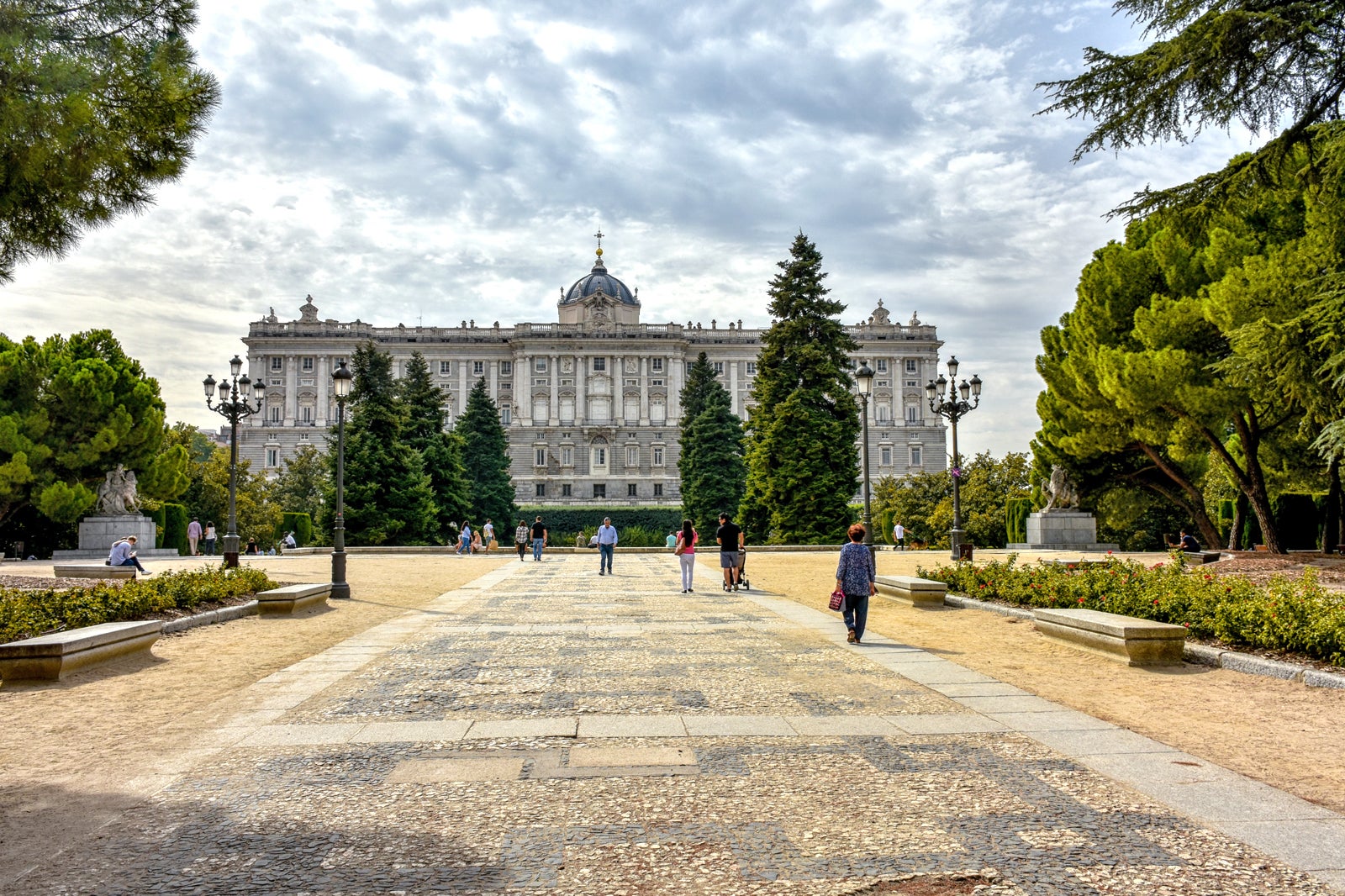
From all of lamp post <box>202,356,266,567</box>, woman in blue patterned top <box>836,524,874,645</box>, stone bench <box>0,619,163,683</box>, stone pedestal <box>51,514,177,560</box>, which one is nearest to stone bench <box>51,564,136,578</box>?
lamp post <box>202,356,266,567</box>

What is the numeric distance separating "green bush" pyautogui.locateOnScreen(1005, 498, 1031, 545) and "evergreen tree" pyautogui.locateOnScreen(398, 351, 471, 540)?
25.9 meters

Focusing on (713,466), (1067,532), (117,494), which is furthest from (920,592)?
(713,466)

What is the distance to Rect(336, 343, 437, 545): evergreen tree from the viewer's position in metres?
40.8

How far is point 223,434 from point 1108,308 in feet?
330

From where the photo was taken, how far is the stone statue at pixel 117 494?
3534 centimetres

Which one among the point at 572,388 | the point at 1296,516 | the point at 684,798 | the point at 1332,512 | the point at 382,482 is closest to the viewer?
the point at 684,798

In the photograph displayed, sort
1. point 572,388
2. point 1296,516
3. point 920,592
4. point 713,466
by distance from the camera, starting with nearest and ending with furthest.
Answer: point 920,592
point 1296,516
point 713,466
point 572,388

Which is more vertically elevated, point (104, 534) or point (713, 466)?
point (713, 466)

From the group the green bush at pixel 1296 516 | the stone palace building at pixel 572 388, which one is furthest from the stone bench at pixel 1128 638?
the stone palace building at pixel 572 388

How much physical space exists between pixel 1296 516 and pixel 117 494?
4108 cm

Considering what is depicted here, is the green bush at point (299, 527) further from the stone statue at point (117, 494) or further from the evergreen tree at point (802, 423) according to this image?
the evergreen tree at point (802, 423)

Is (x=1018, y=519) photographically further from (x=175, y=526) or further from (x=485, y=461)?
(x=175, y=526)

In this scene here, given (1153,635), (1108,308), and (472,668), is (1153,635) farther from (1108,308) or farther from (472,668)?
(1108,308)

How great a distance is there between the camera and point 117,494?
35.4 metres
